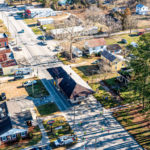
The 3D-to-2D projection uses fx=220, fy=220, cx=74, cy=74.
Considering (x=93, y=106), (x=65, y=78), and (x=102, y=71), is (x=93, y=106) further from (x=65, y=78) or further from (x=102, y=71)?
(x=102, y=71)

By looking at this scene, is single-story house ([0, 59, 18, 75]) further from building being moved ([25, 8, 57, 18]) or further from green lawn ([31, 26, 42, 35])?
building being moved ([25, 8, 57, 18])

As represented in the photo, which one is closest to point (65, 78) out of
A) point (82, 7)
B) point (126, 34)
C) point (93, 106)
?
point (93, 106)

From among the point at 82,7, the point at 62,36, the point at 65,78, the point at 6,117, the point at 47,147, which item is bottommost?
the point at 47,147

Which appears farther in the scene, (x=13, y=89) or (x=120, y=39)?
(x=120, y=39)

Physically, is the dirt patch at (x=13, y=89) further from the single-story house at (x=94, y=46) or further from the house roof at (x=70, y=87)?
the single-story house at (x=94, y=46)

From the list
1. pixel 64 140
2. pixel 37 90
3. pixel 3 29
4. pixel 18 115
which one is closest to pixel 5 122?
pixel 18 115

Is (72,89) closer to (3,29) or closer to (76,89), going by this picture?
(76,89)
